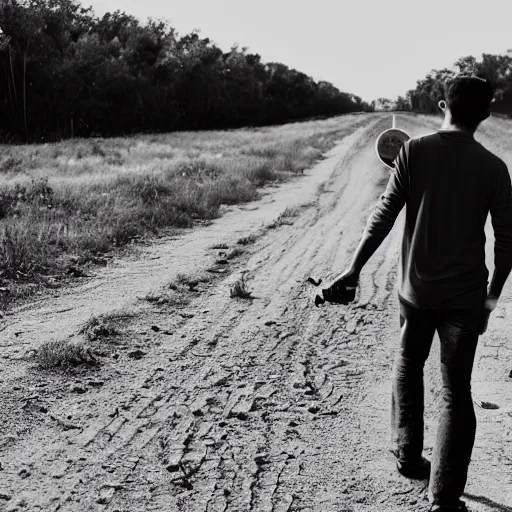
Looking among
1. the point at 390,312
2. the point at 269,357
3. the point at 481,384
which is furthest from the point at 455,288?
the point at 390,312

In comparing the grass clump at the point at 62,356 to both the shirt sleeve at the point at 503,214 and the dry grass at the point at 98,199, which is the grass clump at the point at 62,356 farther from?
the shirt sleeve at the point at 503,214

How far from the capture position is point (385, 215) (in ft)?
9.86

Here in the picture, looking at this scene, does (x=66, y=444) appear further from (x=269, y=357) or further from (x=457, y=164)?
(x=457, y=164)

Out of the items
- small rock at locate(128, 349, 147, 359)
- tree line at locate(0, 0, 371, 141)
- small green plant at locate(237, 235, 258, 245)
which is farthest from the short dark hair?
tree line at locate(0, 0, 371, 141)

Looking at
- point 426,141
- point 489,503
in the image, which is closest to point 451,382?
point 489,503

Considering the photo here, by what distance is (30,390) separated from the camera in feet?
14.5

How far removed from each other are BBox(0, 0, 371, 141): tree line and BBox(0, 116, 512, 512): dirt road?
31.6 m

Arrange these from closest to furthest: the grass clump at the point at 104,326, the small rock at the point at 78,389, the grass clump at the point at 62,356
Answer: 1. the small rock at the point at 78,389
2. the grass clump at the point at 62,356
3. the grass clump at the point at 104,326

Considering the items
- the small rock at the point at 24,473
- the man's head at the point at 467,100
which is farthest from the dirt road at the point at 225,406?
the man's head at the point at 467,100

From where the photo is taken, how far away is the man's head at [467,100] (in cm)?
276

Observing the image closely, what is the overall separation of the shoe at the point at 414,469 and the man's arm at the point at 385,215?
1.04m

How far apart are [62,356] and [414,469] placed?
9.23ft

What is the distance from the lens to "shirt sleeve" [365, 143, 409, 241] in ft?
9.59

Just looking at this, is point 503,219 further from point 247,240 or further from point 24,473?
point 247,240
